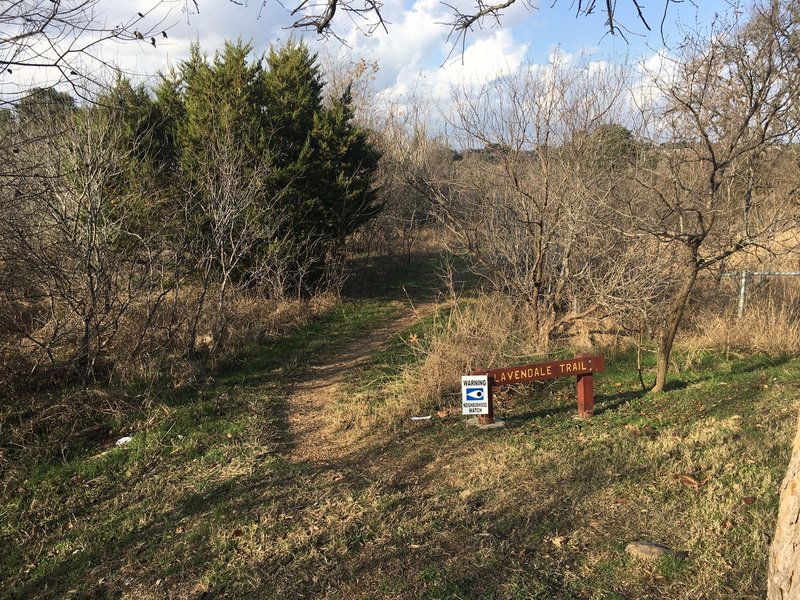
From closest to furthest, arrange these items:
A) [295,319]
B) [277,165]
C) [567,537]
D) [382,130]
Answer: [567,537]
[295,319]
[277,165]
[382,130]

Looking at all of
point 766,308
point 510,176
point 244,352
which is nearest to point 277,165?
point 244,352

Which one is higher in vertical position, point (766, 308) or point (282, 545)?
point (766, 308)

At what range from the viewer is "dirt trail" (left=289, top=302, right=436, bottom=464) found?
223 inches

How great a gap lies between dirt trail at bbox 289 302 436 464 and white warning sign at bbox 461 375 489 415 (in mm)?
1218

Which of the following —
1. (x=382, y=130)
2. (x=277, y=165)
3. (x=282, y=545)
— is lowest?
(x=282, y=545)

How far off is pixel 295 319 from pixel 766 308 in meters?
7.92

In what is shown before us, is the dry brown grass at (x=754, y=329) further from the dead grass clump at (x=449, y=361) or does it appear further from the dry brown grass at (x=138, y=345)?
the dry brown grass at (x=138, y=345)

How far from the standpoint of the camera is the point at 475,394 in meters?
5.77

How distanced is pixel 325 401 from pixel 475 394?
2166 millimetres

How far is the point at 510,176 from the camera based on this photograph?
8586 millimetres

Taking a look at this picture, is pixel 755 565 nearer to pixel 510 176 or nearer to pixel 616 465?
pixel 616 465

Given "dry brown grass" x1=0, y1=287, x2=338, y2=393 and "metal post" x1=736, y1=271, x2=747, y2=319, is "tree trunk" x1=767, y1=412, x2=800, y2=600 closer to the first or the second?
"dry brown grass" x1=0, y1=287, x2=338, y2=393

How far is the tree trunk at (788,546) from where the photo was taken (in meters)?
2.29

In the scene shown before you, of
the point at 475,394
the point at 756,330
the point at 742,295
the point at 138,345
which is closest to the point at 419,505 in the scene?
the point at 475,394
